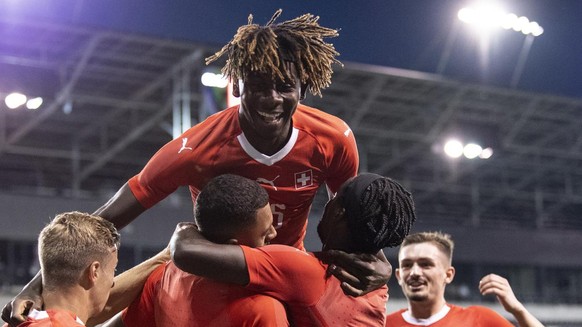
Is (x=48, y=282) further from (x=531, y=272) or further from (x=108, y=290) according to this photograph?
(x=531, y=272)

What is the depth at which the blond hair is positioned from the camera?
263 cm

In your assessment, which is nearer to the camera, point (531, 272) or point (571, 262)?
point (571, 262)

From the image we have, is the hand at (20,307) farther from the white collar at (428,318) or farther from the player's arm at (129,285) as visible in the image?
the white collar at (428,318)

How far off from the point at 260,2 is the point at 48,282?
2.04m

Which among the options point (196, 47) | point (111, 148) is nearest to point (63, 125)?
point (111, 148)

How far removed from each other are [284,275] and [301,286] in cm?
6

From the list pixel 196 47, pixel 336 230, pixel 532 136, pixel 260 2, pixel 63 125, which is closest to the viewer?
pixel 336 230

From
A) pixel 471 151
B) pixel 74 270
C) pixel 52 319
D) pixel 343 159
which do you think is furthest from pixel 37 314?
pixel 471 151

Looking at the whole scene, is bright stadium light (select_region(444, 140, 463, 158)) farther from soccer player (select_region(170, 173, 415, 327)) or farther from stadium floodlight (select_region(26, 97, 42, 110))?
soccer player (select_region(170, 173, 415, 327))

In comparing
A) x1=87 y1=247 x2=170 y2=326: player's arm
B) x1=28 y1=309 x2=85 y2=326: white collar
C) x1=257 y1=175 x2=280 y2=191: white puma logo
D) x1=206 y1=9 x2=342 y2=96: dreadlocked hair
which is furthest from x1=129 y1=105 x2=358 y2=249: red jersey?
x1=28 y1=309 x2=85 y2=326: white collar

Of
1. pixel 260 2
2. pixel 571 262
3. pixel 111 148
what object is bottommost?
pixel 260 2

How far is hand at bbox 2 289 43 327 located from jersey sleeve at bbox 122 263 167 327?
28 centimetres

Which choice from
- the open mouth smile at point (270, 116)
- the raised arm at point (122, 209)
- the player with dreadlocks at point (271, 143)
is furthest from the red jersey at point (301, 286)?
the raised arm at point (122, 209)

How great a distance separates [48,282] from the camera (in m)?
2.65
